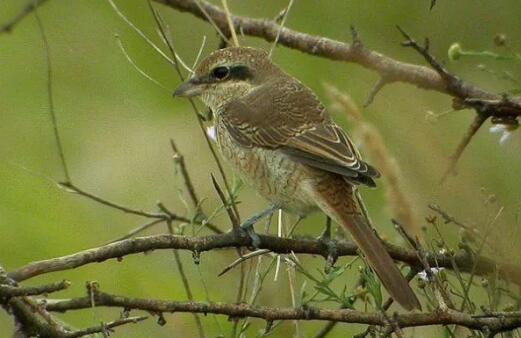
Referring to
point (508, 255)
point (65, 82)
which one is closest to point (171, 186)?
point (65, 82)

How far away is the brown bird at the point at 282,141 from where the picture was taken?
A: 14.1 ft

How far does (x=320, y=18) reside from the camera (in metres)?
7.98

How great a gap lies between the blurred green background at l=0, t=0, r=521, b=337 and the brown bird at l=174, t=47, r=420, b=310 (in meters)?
0.35

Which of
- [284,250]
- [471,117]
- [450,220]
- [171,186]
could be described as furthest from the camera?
[171,186]

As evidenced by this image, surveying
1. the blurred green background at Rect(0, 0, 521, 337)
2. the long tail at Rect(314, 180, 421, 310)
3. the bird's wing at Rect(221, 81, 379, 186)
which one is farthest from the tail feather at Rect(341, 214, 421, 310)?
the blurred green background at Rect(0, 0, 521, 337)

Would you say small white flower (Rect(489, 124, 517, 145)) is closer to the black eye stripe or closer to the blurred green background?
the blurred green background

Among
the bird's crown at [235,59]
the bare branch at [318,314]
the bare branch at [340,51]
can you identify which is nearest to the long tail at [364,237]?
the bare branch at [318,314]

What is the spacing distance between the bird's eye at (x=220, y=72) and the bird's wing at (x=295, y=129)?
0.11 meters

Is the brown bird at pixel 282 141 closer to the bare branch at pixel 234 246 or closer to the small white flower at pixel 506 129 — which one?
the bare branch at pixel 234 246

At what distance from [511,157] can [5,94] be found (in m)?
3.99

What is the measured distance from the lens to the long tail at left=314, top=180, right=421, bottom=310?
142 inches

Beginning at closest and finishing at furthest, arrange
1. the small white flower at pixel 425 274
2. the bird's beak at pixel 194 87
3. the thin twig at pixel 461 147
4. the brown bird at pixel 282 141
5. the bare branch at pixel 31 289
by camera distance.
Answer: the bare branch at pixel 31 289 < the small white flower at pixel 425 274 < the thin twig at pixel 461 147 < the brown bird at pixel 282 141 < the bird's beak at pixel 194 87

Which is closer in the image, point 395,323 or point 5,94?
point 395,323

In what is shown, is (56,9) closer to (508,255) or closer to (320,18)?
(320,18)
